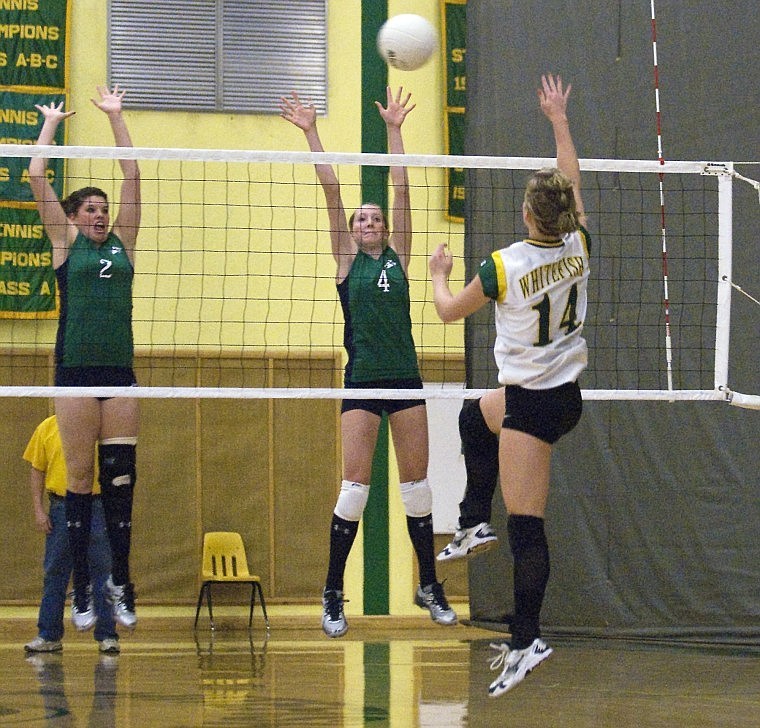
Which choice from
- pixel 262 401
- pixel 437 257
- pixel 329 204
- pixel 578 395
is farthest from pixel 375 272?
pixel 262 401

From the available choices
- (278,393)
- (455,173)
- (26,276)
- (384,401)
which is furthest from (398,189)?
(26,276)

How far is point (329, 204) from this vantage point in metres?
6.32

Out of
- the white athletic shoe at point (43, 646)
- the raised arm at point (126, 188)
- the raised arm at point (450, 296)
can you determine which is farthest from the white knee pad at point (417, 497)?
Result: the white athletic shoe at point (43, 646)

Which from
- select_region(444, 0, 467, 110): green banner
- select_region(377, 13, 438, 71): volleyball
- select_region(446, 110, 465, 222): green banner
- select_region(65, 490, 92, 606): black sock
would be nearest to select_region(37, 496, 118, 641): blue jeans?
select_region(65, 490, 92, 606): black sock

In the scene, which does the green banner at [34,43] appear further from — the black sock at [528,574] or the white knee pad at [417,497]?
the black sock at [528,574]

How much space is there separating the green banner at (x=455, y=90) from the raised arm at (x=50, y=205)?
5933mm

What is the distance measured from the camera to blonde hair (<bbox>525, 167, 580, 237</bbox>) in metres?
4.88

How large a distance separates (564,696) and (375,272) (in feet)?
8.53

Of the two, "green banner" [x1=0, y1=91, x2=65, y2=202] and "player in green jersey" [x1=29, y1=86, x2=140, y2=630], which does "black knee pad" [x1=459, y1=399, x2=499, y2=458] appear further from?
"green banner" [x1=0, y1=91, x2=65, y2=202]

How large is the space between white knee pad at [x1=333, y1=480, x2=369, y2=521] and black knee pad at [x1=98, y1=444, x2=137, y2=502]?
3.70 ft

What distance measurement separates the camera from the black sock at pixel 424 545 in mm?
6383

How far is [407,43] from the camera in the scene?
748cm

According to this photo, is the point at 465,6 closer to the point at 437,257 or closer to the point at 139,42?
the point at 139,42

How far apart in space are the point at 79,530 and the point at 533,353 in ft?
9.89
